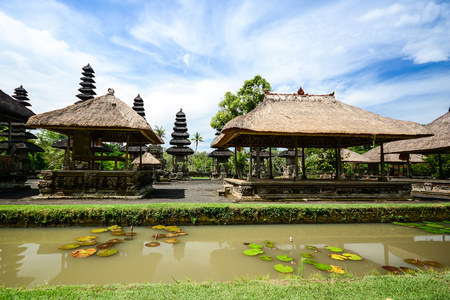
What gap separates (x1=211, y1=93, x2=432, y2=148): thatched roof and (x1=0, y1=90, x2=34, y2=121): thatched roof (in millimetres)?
9853

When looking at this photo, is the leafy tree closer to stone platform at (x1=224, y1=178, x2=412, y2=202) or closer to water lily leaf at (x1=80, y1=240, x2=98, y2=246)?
stone platform at (x1=224, y1=178, x2=412, y2=202)

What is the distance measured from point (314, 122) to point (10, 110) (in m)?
13.9

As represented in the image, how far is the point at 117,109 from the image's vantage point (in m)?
9.72

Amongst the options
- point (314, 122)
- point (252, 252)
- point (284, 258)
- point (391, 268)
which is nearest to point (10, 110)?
point (252, 252)

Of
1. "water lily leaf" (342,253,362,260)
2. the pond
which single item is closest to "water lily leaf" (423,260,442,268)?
the pond

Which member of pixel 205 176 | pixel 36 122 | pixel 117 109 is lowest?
pixel 205 176

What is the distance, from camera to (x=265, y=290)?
2.38 meters

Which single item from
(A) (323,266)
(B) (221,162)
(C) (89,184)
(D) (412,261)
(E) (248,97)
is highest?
(E) (248,97)

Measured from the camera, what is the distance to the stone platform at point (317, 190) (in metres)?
9.04

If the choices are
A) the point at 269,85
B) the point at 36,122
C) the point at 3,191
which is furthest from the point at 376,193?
the point at 269,85

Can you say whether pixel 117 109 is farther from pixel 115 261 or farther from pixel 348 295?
pixel 348 295

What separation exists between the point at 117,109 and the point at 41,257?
7.06 m

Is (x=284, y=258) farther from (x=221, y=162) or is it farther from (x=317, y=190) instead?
(x=221, y=162)

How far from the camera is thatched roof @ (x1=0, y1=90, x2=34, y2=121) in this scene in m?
10.4
